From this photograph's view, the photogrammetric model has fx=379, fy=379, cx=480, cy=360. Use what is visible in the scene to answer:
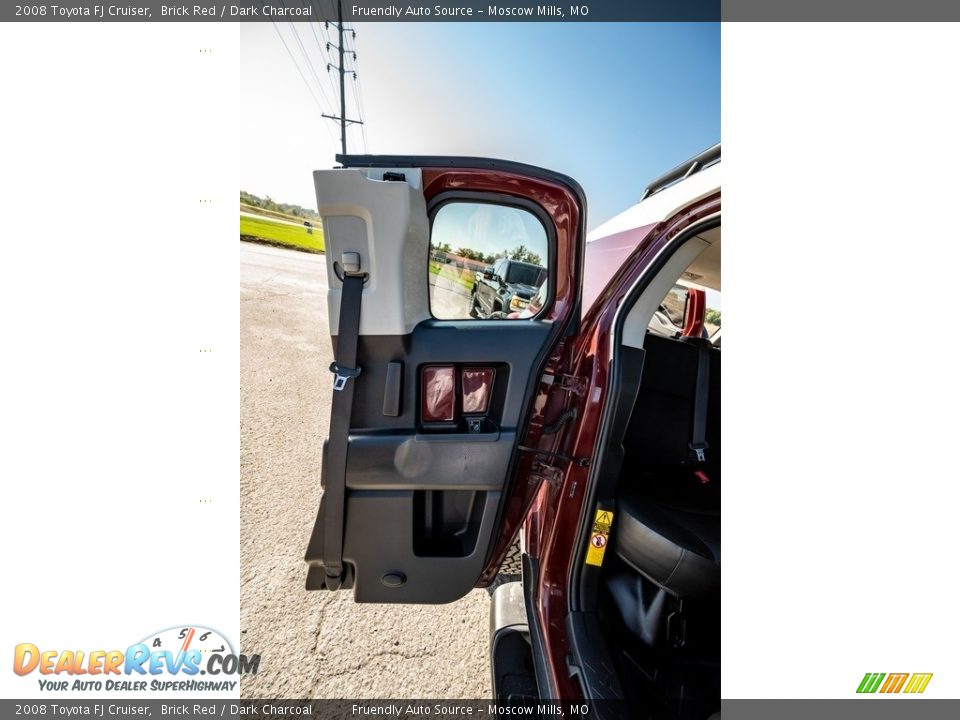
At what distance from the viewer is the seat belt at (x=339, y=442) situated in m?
1.29

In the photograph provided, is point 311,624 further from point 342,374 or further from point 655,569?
point 655,569

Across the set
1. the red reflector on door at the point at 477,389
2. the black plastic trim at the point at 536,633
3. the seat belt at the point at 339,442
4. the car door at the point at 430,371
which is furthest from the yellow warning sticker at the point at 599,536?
the seat belt at the point at 339,442

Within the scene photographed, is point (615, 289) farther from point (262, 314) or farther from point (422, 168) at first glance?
point (262, 314)

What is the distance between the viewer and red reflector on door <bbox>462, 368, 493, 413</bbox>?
149cm

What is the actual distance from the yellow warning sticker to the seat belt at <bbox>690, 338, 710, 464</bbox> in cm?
86

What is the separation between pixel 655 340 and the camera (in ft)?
6.54

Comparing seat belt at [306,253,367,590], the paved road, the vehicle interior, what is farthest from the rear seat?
seat belt at [306,253,367,590]

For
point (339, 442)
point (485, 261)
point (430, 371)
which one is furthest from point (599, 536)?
point (485, 261)

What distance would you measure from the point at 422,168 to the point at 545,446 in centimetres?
115

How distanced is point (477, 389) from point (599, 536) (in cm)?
72

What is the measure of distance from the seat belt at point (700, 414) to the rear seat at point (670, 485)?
0.03 m
